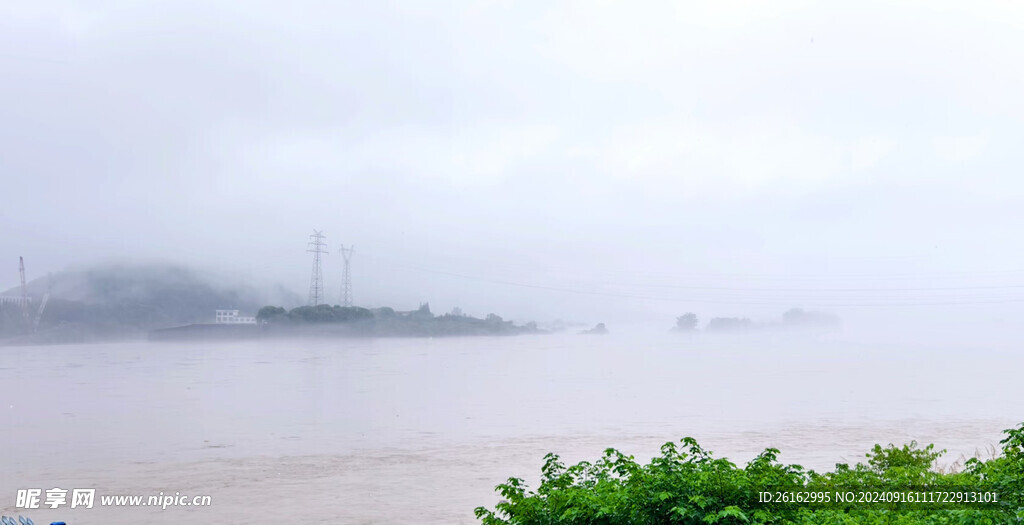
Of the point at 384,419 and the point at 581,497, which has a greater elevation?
the point at 581,497

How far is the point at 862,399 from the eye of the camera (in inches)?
1972

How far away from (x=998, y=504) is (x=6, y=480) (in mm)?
24276

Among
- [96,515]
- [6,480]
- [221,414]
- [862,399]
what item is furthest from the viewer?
[862,399]

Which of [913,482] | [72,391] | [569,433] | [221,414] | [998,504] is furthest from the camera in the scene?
[72,391]

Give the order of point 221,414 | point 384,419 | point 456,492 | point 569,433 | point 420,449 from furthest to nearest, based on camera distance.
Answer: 1. point 221,414
2. point 384,419
3. point 569,433
4. point 420,449
5. point 456,492

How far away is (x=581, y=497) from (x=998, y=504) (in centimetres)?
361

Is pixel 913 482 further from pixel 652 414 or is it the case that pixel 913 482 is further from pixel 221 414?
pixel 221 414

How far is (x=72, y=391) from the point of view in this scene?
6375 centimetres

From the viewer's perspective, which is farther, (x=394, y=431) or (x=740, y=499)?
(x=394, y=431)

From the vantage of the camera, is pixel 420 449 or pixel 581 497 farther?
pixel 420 449

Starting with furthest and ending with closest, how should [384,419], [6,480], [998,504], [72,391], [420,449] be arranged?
[72,391], [384,419], [420,449], [6,480], [998,504]

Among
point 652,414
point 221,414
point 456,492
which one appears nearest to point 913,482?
point 456,492

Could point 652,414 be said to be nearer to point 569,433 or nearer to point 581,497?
point 569,433

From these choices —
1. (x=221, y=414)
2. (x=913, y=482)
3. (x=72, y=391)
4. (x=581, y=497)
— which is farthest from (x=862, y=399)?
(x=72, y=391)
